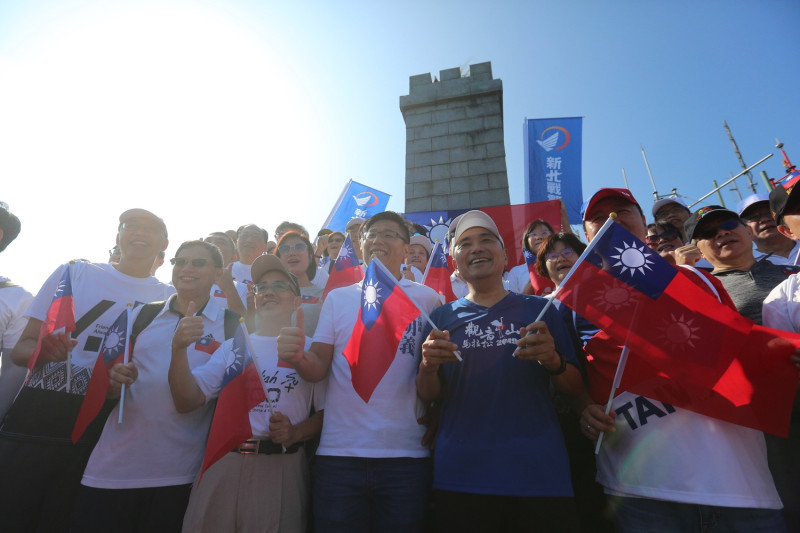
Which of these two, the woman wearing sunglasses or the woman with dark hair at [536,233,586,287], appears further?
the woman wearing sunglasses

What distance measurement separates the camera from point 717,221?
2.95m

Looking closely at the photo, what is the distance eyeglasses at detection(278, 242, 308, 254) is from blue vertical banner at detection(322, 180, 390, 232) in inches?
179

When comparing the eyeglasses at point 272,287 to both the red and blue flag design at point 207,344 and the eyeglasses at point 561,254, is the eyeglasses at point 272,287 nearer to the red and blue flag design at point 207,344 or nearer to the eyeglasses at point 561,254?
the red and blue flag design at point 207,344

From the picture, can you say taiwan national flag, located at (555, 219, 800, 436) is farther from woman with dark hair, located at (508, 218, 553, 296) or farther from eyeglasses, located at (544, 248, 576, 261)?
woman with dark hair, located at (508, 218, 553, 296)

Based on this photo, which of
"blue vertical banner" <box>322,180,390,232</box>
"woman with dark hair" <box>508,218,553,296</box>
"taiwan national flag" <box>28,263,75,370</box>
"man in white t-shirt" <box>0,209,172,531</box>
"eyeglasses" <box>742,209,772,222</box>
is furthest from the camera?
"blue vertical banner" <box>322,180,390,232</box>

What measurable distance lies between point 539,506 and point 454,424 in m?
0.56

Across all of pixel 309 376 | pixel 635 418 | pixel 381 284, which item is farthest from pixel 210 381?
pixel 635 418

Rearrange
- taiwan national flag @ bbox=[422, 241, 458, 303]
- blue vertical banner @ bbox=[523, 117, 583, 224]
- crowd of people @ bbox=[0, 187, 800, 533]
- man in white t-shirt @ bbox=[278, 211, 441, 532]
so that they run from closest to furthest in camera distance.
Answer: crowd of people @ bbox=[0, 187, 800, 533] → man in white t-shirt @ bbox=[278, 211, 441, 532] → taiwan national flag @ bbox=[422, 241, 458, 303] → blue vertical banner @ bbox=[523, 117, 583, 224]

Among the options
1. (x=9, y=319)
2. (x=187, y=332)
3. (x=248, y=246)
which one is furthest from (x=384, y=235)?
(x=9, y=319)

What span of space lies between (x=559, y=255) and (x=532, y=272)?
99 cm

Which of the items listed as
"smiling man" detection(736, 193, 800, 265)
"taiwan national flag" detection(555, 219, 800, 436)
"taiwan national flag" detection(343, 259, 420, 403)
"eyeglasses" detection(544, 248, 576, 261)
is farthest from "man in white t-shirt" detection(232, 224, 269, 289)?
"smiling man" detection(736, 193, 800, 265)

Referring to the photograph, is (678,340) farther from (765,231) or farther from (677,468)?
(765,231)

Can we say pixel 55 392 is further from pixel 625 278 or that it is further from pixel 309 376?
pixel 625 278

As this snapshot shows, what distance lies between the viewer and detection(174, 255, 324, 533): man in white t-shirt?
2.43m
